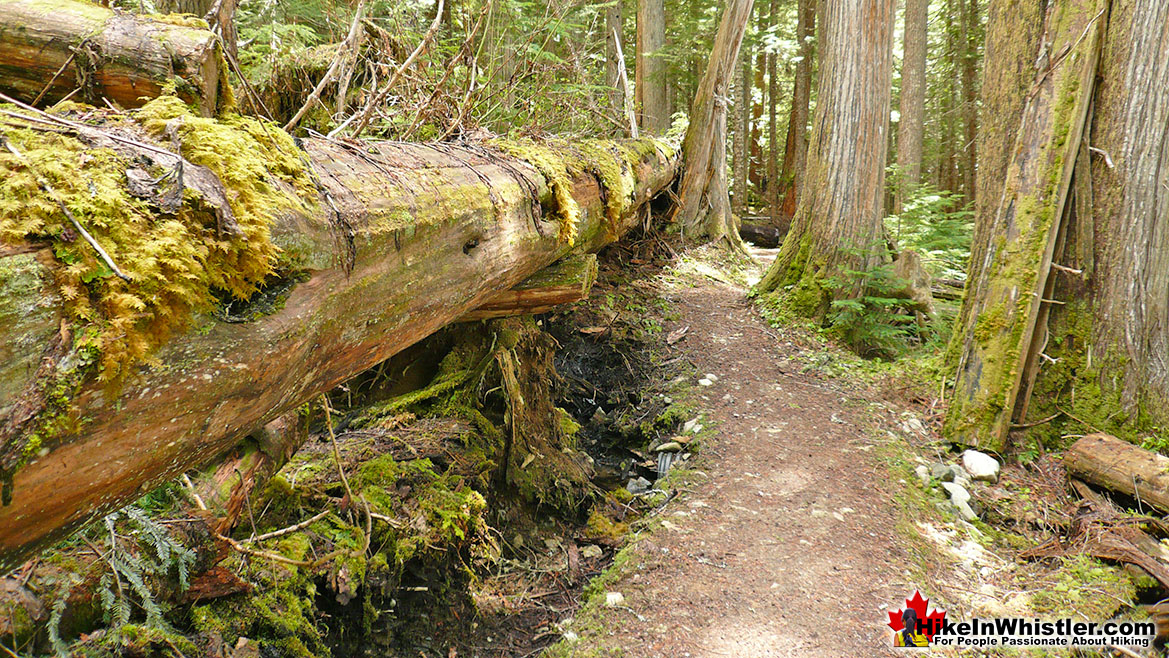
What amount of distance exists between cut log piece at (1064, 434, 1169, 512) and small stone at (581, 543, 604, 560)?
3.30 meters

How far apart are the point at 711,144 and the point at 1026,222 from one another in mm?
6236

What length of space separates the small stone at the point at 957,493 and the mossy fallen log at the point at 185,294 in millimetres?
3772

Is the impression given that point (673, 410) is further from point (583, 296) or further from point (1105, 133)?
point (1105, 133)

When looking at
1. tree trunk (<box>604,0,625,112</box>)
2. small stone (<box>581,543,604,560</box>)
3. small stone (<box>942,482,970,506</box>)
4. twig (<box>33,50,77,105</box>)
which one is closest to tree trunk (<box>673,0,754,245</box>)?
tree trunk (<box>604,0,625,112</box>)

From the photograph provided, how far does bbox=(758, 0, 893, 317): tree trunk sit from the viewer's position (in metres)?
7.19

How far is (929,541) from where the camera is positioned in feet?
12.4

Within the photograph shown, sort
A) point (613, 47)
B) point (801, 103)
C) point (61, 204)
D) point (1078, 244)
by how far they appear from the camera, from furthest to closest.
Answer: point (801, 103) < point (613, 47) < point (1078, 244) < point (61, 204)

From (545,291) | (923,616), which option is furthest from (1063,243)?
(545,291)

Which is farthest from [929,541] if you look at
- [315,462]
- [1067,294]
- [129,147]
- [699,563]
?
[129,147]

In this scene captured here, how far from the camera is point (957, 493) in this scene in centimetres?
422

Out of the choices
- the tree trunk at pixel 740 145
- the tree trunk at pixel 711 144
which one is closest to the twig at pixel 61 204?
the tree trunk at pixel 711 144

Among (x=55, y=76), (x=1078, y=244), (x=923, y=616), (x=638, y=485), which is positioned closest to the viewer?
(x=55, y=76)

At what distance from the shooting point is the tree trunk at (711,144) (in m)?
9.81

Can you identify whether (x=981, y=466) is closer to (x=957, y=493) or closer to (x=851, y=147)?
(x=957, y=493)
